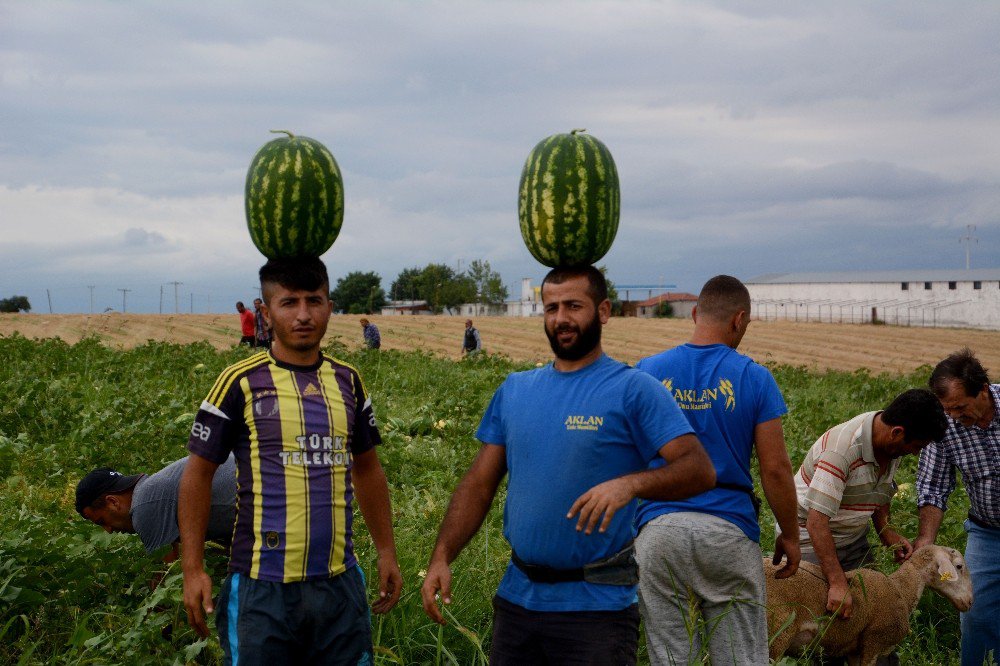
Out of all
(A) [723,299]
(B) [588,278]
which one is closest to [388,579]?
(B) [588,278]

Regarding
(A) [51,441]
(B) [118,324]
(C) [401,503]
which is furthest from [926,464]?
(B) [118,324]

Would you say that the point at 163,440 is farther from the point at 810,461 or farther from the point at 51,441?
the point at 810,461

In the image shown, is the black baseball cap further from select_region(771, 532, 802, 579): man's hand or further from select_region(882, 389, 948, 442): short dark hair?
select_region(882, 389, 948, 442): short dark hair

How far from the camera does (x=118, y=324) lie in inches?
1588

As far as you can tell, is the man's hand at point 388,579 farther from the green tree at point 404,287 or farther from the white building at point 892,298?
the green tree at point 404,287

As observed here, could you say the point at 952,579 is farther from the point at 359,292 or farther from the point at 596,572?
the point at 359,292

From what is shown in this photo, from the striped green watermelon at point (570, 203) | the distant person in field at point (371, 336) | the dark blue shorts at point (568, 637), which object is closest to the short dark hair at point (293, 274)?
the striped green watermelon at point (570, 203)

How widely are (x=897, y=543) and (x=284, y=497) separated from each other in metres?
4.09

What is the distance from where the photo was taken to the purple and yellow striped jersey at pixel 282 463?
3400 mm

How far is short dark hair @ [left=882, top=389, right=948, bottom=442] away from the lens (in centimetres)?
489

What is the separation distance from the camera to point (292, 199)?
11.8 ft

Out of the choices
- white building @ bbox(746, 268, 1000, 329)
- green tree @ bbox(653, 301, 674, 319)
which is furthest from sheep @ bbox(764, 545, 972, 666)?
green tree @ bbox(653, 301, 674, 319)

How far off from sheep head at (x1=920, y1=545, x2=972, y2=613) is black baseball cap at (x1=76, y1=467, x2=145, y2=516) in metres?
4.99

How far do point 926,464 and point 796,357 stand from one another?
36.9m
